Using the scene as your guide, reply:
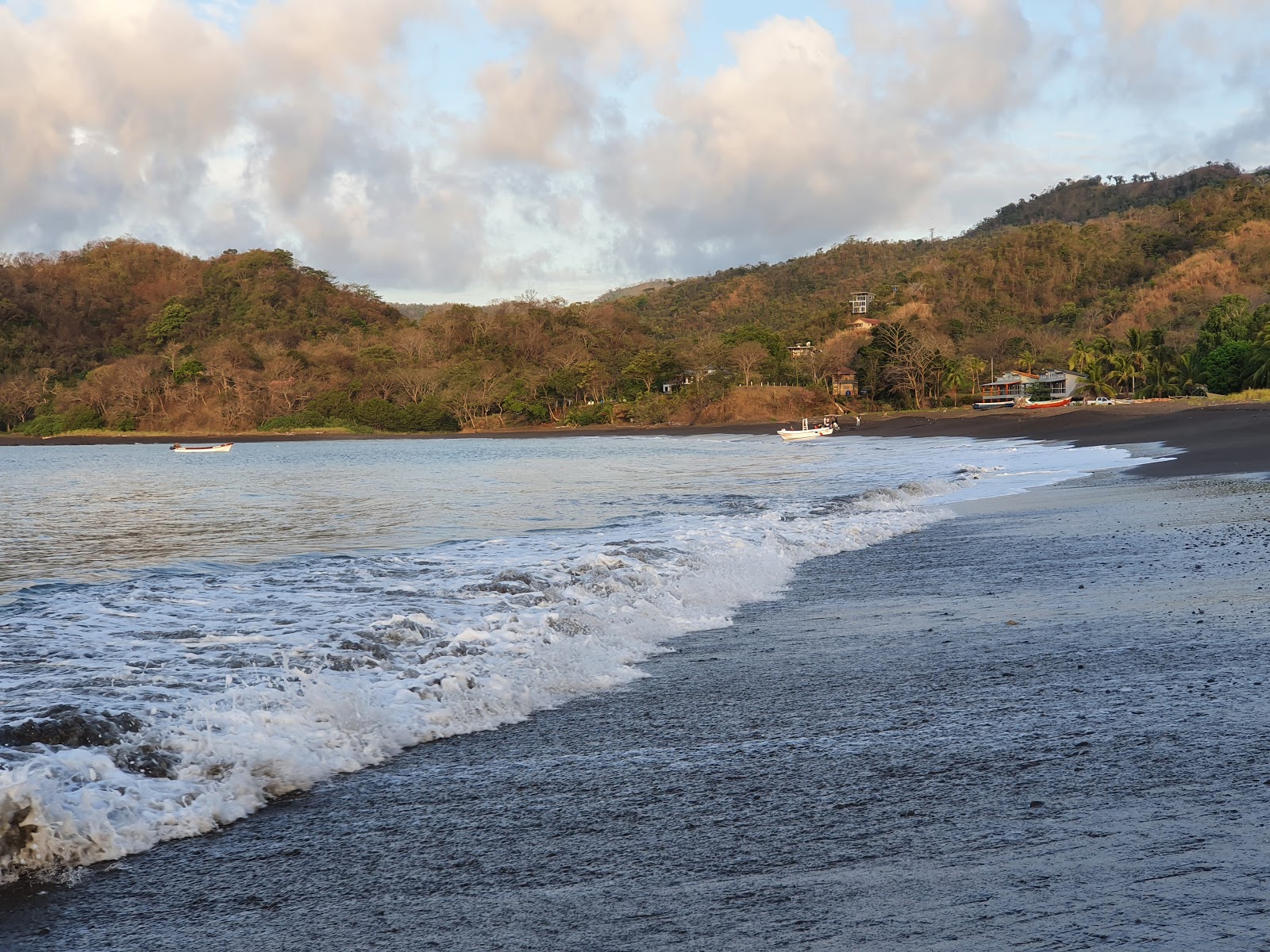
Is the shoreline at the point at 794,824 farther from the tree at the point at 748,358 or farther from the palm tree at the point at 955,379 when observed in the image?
the tree at the point at 748,358

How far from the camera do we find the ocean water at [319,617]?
13.4ft

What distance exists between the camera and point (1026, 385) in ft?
246

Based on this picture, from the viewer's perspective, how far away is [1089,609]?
22.6 feet

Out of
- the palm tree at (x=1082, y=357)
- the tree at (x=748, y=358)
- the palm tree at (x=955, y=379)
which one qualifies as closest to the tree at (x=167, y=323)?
the tree at (x=748, y=358)

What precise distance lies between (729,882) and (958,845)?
0.73 meters

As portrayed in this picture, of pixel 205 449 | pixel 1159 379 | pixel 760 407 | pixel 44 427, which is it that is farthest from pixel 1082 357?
pixel 44 427

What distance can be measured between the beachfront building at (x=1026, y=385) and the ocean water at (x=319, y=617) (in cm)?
5396

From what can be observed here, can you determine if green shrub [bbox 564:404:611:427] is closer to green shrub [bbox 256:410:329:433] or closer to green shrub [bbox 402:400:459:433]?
green shrub [bbox 402:400:459:433]

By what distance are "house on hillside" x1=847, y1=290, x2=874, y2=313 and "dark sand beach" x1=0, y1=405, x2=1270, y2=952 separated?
109 meters

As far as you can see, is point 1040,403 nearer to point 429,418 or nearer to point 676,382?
point 676,382

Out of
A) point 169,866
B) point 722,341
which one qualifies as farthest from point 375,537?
point 722,341

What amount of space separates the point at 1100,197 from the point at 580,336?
102m

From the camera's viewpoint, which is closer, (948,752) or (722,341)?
(948,752)

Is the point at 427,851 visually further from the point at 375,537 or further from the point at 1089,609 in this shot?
the point at 375,537
